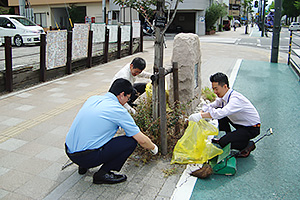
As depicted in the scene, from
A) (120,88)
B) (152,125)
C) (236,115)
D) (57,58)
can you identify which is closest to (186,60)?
(236,115)

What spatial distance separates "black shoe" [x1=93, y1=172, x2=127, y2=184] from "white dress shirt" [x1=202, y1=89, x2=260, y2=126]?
1.44 meters

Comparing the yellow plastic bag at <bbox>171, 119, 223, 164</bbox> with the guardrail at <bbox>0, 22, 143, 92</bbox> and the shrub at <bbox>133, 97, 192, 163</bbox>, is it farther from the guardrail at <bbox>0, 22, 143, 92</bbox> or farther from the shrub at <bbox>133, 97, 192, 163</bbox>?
the guardrail at <bbox>0, 22, 143, 92</bbox>

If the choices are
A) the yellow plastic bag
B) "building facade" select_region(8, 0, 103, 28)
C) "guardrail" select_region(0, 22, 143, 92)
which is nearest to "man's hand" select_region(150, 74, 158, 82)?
the yellow plastic bag

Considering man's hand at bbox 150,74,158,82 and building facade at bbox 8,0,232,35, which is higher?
building facade at bbox 8,0,232,35

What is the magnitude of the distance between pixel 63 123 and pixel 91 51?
561 centimetres

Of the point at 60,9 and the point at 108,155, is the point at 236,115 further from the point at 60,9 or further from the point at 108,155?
the point at 60,9

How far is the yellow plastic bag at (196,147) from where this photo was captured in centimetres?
384

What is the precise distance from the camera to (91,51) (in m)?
10.6

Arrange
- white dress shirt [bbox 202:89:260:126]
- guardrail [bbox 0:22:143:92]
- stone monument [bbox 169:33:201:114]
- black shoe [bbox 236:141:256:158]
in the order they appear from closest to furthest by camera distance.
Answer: white dress shirt [bbox 202:89:260:126]
black shoe [bbox 236:141:256:158]
stone monument [bbox 169:33:201:114]
guardrail [bbox 0:22:143:92]

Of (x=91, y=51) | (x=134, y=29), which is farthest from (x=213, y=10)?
(x=91, y=51)

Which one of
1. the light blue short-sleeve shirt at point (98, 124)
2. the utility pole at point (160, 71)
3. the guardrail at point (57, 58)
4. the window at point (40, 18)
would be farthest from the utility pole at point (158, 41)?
the window at point (40, 18)

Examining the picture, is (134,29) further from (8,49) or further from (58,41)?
(8,49)

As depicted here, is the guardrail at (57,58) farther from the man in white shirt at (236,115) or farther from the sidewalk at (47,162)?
the man in white shirt at (236,115)

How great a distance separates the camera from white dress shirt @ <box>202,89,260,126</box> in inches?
153
